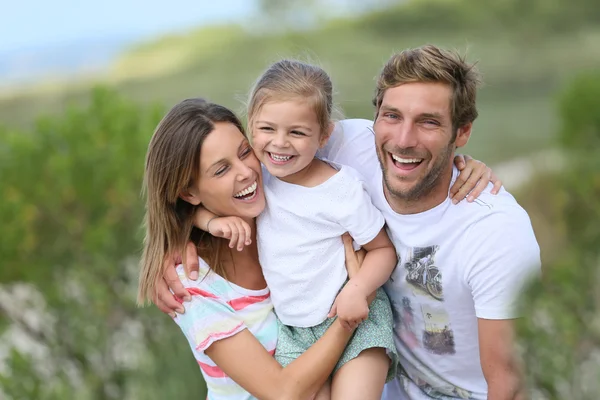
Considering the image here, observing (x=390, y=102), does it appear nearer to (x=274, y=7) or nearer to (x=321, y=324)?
(x=321, y=324)

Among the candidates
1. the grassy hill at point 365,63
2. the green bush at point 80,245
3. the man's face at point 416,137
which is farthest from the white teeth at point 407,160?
the grassy hill at point 365,63

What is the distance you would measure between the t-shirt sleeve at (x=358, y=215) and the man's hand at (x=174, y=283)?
46 centimetres

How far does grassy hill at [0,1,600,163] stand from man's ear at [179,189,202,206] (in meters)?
Answer: 11.8

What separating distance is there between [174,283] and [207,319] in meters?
0.15

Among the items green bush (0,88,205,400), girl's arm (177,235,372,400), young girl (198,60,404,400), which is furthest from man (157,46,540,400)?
green bush (0,88,205,400)

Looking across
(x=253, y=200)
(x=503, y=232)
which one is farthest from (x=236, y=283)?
(x=503, y=232)

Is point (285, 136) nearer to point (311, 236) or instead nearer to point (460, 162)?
point (311, 236)

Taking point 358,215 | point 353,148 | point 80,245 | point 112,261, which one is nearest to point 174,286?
point 358,215

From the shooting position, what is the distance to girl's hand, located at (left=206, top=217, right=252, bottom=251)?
2.61 meters

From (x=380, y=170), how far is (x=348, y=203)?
307 millimetres

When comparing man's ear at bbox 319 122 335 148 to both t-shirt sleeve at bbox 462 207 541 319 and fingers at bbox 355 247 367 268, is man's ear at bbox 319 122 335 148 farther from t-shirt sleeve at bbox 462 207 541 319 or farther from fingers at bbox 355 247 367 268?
t-shirt sleeve at bbox 462 207 541 319

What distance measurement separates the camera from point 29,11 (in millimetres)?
17109

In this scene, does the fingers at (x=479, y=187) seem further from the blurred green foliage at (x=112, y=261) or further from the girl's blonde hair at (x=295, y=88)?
the girl's blonde hair at (x=295, y=88)

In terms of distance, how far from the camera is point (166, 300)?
273 cm
